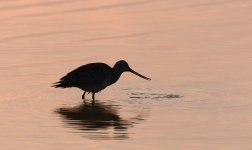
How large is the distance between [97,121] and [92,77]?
2528 millimetres

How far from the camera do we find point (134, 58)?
21.8 metres

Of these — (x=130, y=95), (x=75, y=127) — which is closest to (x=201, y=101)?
(x=130, y=95)

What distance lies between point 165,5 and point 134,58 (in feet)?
19.6


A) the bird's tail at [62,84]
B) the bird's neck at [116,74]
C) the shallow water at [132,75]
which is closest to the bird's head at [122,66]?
the bird's neck at [116,74]

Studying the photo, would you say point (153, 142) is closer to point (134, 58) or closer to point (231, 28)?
point (134, 58)

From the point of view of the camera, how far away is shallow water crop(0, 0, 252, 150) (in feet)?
51.4

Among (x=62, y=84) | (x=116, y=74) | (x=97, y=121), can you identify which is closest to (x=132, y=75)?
(x=116, y=74)

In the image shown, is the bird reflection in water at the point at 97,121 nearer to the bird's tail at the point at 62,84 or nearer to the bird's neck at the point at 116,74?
the bird's tail at the point at 62,84

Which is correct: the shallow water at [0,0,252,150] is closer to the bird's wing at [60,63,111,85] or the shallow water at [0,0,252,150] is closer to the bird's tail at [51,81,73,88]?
the bird's tail at [51,81,73,88]

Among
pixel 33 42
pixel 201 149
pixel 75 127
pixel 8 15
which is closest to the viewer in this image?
pixel 201 149

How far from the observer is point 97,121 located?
17219mm

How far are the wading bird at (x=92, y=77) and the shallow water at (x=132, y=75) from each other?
0.21 meters

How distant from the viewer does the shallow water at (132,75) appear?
15672 millimetres

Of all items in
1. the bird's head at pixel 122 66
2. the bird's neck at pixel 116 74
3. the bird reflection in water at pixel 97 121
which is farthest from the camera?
the bird's head at pixel 122 66
